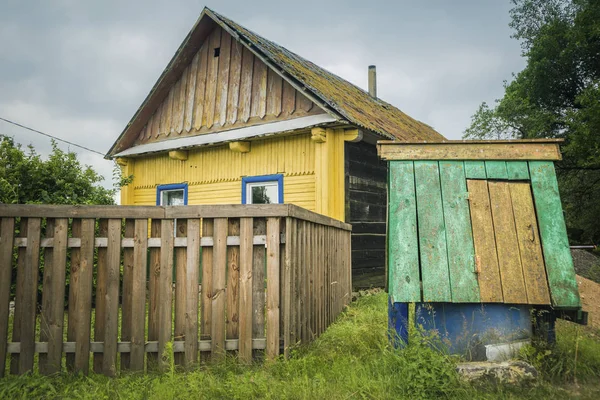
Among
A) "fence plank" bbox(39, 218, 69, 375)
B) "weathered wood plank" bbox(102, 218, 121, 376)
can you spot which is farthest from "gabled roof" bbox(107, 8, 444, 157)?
"fence plank" bbox(39, 218, 69, 375)

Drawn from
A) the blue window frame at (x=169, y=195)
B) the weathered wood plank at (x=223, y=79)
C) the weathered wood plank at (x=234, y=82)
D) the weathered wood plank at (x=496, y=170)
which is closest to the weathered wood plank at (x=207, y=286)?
the weathered wood plank at (x=496, y=170)

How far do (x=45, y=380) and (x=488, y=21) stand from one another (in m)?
29.1

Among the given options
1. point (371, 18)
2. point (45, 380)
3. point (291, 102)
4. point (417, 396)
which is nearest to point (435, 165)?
point (417, 396)

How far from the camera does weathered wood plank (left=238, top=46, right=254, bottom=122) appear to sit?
938 centimetres

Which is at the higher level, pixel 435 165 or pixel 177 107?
pixel 177 107

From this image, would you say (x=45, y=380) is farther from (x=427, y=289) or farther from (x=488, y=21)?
(x=488, y=21)

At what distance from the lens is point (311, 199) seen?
8.27 metres

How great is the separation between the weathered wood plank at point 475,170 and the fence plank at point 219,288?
2.24 metres

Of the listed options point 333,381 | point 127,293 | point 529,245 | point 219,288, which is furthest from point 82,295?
point 529,245

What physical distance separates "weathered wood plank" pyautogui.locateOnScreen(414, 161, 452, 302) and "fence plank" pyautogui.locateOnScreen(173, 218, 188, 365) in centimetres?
202

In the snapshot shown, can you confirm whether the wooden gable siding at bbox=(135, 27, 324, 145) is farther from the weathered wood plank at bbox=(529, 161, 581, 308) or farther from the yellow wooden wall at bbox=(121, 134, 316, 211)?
the weathered wood plank at bbox=(529, 161, 581, 308)

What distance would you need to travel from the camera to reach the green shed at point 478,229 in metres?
3.38

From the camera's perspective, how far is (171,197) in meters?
10.9

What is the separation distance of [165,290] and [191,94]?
7.85m
